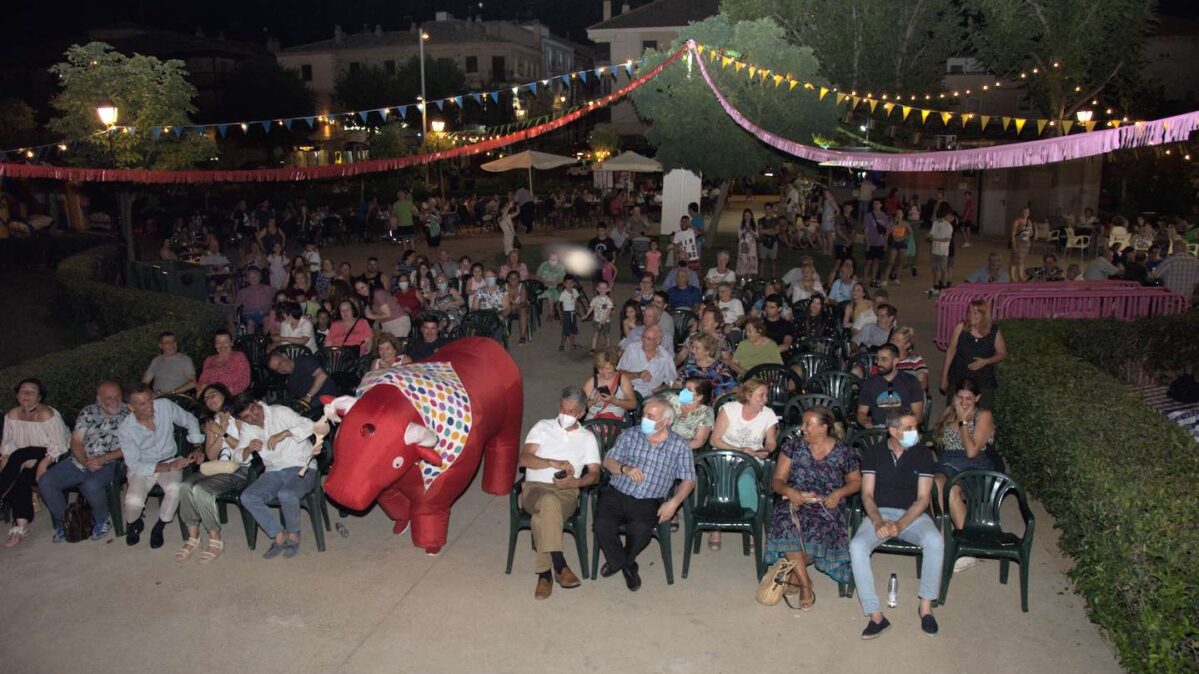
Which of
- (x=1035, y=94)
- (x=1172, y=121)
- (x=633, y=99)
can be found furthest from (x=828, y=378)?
(x=1035, y=94)

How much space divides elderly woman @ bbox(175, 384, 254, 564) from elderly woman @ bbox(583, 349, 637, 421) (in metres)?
2.66

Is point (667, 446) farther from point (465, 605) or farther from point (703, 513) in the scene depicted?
point (465, 605)

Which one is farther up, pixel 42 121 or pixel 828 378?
pixel 42 121

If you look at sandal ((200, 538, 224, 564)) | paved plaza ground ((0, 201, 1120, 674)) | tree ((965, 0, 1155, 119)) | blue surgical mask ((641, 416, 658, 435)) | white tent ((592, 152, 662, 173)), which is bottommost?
paved plaza ground ((0, 201, 1120, 674))

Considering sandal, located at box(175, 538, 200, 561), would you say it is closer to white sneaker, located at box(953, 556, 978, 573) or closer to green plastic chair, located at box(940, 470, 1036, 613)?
green plastic chair, located at box(940, 470, 1036, 613)

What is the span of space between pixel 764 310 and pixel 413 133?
39684 millimetres

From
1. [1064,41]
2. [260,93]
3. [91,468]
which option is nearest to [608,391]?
[91,468]

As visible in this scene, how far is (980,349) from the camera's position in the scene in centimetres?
862

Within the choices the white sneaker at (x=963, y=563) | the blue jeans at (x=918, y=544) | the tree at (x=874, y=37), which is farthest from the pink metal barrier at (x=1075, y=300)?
the tree at (x=874, y=37)

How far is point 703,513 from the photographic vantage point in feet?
20.6

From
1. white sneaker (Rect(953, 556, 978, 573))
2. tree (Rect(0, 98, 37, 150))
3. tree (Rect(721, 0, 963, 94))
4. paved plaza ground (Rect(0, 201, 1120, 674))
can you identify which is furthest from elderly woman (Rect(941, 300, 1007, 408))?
tree (Rect(0, 98, 37, 150))

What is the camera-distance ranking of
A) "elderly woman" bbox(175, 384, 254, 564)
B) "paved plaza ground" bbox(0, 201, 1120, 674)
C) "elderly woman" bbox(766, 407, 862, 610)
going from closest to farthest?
"paved plaza ground" bbox(0, 201, 1120, 674), "elderly woman" bbox(766, 407, 862, 610), "elderly woman" bbox(175, 384, 254, 564)

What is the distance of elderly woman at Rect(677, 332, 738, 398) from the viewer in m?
8.24

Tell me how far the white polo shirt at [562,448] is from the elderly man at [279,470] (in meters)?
1.72
